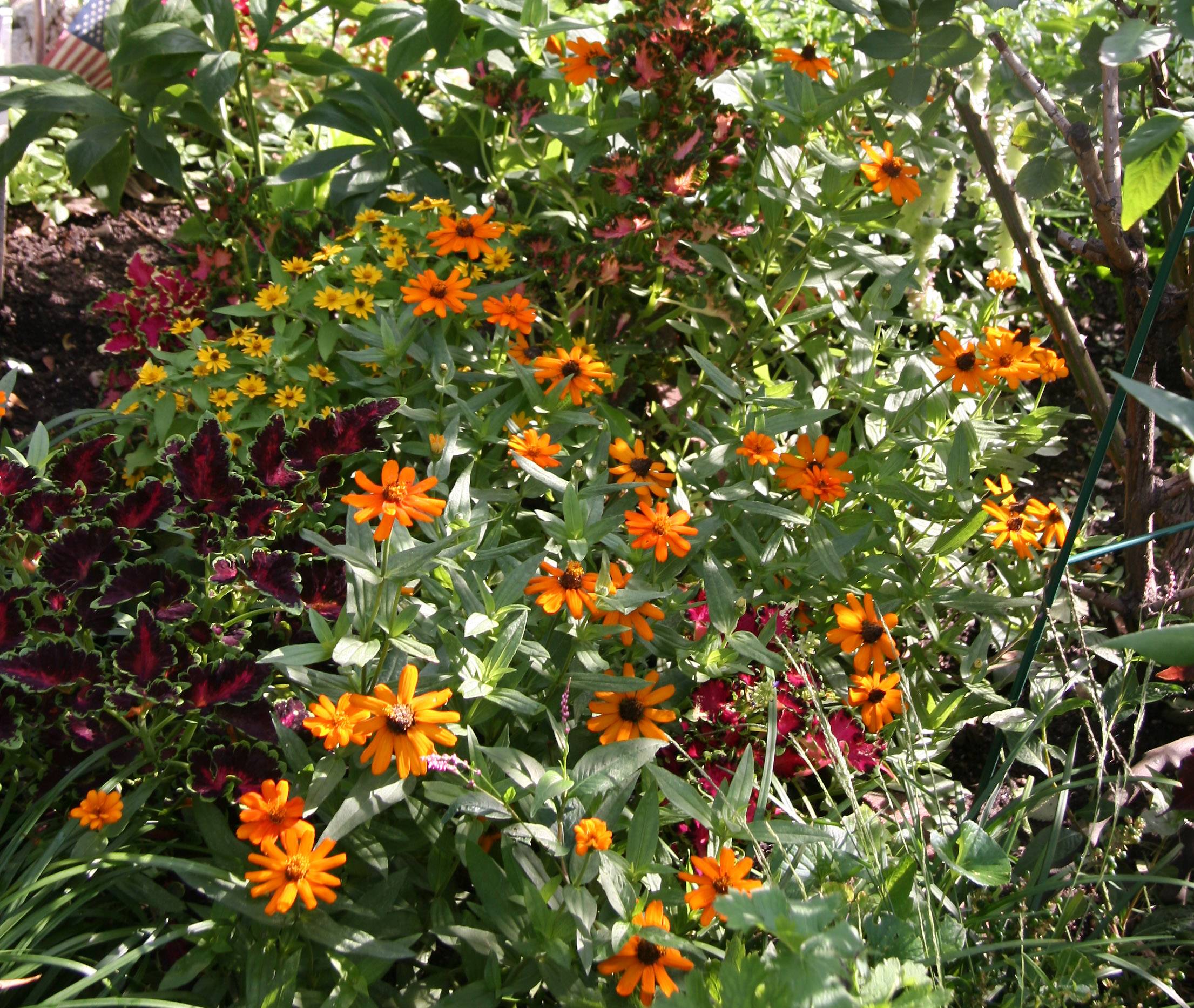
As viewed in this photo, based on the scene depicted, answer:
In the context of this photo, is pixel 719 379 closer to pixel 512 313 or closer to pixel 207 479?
pixel 512 313

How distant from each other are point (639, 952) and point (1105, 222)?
1.29 meters

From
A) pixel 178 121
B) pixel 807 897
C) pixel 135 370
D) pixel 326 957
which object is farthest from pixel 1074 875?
pixel 178 121

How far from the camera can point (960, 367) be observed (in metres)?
1.57

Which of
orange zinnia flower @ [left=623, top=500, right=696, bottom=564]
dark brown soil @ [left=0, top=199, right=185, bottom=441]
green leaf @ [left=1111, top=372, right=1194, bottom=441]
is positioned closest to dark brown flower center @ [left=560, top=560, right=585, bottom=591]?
orange zinnia flower @ [left=623, top=500, right=696, bottom=564]

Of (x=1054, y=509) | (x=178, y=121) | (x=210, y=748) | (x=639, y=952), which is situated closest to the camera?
(x=639, y=952)

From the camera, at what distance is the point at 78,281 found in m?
2.64

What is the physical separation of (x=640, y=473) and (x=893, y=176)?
692 mm

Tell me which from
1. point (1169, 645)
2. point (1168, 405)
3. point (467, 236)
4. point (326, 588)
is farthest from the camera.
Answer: point (467, 236)

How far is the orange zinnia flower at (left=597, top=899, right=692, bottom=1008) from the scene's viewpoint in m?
1.07

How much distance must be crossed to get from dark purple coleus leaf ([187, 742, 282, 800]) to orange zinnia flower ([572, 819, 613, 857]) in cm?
40

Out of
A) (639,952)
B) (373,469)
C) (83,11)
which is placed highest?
(83,11)

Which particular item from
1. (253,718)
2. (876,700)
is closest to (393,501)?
(253,718)

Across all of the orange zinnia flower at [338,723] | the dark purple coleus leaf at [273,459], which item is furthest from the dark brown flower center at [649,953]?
the dark purple coleus leaf at [273,459]

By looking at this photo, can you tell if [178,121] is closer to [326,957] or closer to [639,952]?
[326,957]
